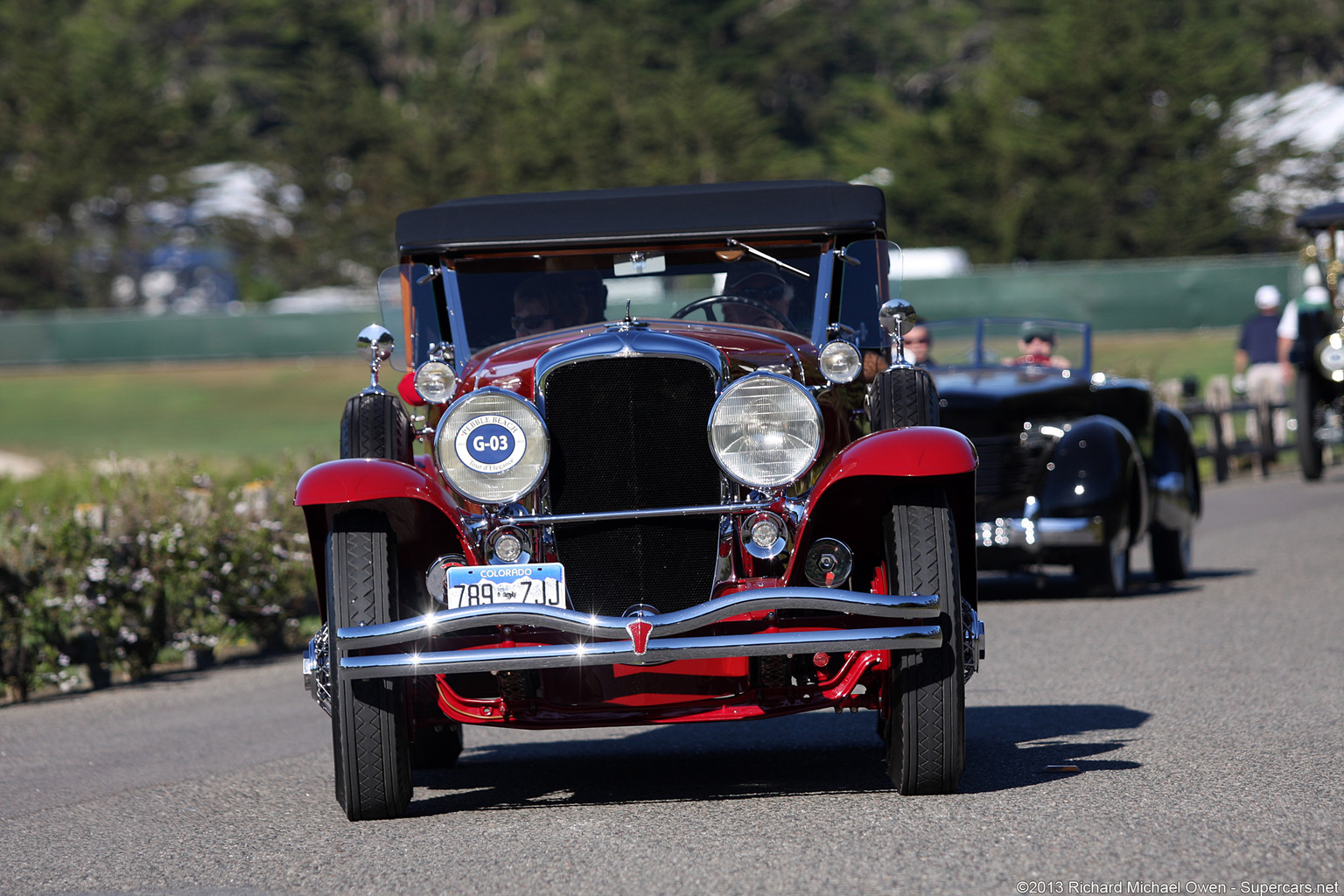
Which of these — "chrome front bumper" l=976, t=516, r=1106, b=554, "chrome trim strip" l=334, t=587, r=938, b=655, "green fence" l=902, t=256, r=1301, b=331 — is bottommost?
"chrome front bumper" l=976, t=516, r=1106, b=554

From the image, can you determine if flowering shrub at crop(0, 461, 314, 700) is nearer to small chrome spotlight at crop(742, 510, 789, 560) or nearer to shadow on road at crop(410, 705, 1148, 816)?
shadow on road at crop(410, 705, 1148, 816)

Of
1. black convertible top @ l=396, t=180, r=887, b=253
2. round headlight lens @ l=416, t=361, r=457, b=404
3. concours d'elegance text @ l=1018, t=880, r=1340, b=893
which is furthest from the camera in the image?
black convertible top @ l=396, t=180, r=887, b=253

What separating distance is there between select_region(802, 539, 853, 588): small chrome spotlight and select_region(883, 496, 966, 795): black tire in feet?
0.85

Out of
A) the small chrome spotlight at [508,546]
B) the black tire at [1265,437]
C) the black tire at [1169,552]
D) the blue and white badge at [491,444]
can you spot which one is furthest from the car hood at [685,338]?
the black tire at [1265,437]

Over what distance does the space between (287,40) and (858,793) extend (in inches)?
2776

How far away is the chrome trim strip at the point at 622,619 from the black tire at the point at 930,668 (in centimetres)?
24

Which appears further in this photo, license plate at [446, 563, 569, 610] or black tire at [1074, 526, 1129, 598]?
black tire at [1074, 526, 1129, 598]

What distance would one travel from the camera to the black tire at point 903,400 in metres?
6.00

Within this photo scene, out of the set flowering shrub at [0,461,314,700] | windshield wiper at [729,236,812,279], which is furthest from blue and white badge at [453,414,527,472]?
flowering shrub at [0,461,314,700]

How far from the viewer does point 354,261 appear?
62656 mm

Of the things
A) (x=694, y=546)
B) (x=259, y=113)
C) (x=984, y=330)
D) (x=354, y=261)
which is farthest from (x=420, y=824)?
(x=259, y=113)

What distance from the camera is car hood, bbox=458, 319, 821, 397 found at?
587 cm

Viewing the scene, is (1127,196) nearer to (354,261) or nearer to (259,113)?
(354,261)

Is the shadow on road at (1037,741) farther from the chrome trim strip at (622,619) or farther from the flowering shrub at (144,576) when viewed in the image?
the flowering shrub at (144,576)
